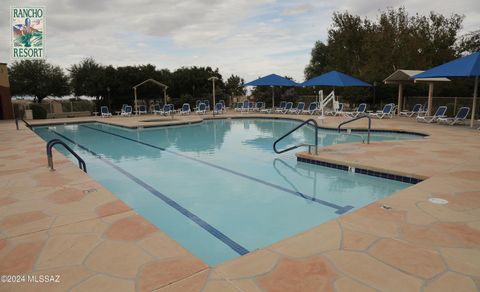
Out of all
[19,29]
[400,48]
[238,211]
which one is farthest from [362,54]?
[238,211]

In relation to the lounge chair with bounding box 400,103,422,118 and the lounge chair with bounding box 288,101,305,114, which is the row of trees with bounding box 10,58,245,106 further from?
the lounge chair with bounding box 400,103,422,118

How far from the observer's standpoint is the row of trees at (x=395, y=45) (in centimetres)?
2030

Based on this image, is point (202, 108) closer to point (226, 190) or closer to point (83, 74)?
point (83, 74)

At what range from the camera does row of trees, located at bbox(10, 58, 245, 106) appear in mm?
23609

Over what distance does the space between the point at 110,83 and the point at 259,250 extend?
2314 cm

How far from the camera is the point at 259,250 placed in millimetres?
2793

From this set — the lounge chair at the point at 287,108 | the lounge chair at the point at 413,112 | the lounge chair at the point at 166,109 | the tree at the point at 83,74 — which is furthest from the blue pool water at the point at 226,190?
the tree at the point at 83,74

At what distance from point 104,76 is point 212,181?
20130 mm

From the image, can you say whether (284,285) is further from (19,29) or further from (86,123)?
(86,123)

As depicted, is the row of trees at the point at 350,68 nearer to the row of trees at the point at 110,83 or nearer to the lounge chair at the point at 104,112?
the row of trees at the point at 110,83

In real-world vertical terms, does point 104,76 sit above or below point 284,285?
above

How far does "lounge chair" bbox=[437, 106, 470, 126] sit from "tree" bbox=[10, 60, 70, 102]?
2870cm

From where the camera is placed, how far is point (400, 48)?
74.9 ft

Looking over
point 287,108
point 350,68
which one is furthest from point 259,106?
point 350,68
